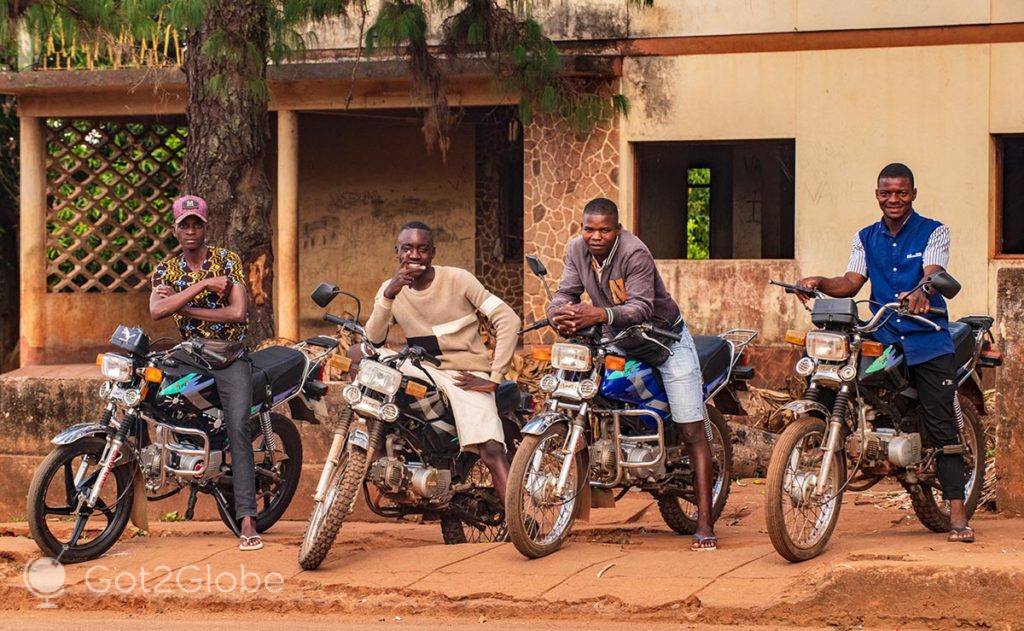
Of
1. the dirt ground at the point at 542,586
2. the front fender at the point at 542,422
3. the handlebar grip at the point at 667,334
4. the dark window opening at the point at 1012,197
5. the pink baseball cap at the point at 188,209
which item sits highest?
the dark window opening at the point at 1012,197

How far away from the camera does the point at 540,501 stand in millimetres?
7000

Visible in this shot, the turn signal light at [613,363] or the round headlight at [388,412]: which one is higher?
the turn signal light at [613,363]

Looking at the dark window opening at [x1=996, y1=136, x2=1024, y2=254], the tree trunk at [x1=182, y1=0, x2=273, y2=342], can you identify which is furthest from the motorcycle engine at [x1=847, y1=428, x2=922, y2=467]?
the dark window opening at [x1=996, y1=136, x2=1024, y2=254]

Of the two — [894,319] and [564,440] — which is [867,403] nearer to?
[894,319]

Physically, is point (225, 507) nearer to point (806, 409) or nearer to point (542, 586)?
point (542, 586)

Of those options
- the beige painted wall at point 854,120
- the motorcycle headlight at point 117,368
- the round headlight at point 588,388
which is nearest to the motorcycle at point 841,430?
the round headlight at point 588,388

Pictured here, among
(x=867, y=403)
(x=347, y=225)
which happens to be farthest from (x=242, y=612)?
(x=347, y=225)

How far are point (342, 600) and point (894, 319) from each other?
2911mm

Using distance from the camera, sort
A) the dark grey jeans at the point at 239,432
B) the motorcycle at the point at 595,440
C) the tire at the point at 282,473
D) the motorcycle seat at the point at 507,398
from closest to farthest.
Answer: the motorcycle at the point at 595,440, the dark grey jeans at the point at 239,432, the motorcycle seat at the point at 507,398, the tire at the point at 282,473

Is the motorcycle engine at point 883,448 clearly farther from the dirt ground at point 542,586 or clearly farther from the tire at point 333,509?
Result: the tire at point 333,509

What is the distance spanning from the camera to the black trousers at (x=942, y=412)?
23.6ft

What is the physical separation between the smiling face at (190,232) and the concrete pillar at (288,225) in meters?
7.34

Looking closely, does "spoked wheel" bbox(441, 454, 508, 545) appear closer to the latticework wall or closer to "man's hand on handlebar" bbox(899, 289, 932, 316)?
"man's hand on handlebar" bbox(899, 289, 932, 316)

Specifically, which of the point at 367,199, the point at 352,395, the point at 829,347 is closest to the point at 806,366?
A: the point at 829,347
